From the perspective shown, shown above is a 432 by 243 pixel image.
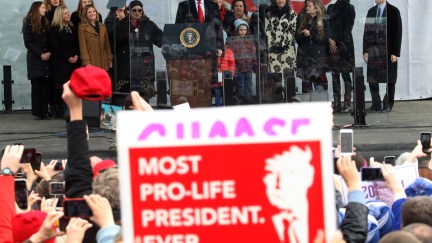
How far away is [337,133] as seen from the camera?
15.2 metres

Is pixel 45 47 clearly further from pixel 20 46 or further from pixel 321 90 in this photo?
pixel 321 90

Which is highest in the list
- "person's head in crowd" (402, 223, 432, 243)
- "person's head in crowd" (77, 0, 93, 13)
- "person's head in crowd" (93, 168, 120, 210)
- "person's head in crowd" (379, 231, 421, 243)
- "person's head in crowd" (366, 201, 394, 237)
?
"person's head in crowd" (77, 0, 93, 13)

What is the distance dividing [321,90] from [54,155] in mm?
4549

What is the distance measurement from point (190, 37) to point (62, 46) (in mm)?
2216

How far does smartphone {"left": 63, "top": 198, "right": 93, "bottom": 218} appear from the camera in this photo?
4.85 meters

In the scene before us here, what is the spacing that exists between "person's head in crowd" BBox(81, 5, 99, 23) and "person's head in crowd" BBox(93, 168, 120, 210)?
11.5m

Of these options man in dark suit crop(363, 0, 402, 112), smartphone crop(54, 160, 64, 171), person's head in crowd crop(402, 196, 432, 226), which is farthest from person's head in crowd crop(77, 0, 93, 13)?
person's head in crowd crop(402, 196, 432, 226)

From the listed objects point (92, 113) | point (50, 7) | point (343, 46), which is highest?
point (50, 7)

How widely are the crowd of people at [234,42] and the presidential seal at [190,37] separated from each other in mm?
254

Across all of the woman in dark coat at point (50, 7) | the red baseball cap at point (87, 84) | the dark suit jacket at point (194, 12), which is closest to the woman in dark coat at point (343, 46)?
the dark suit jacket at point (194, 12)

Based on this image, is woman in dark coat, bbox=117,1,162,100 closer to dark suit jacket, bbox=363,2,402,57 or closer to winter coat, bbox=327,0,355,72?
winter coat, bbox=327,0,355,72

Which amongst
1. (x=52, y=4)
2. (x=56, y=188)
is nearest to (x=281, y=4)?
(x=52, y=4)

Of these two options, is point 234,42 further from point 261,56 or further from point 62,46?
point 62,46

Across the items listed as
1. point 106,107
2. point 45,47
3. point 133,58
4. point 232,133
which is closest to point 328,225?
point 232,133
